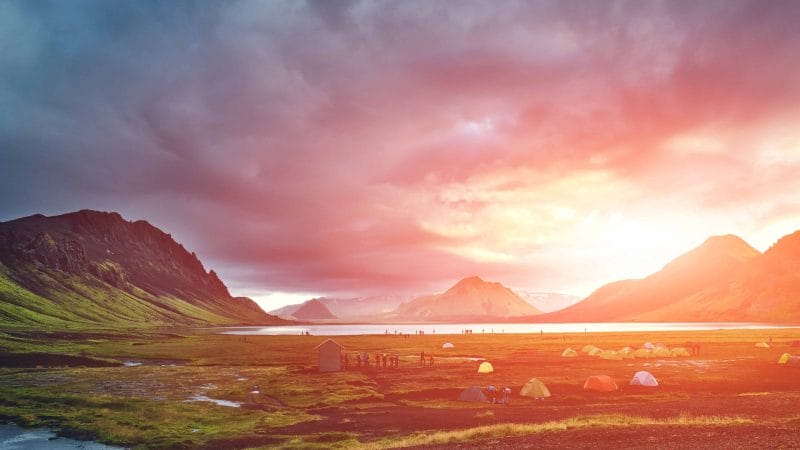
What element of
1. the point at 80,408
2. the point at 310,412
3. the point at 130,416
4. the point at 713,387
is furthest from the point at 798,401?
the point at 80,408

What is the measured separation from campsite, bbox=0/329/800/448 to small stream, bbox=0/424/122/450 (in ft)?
4.33

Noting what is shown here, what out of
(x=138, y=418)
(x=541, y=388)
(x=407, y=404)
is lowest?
(x=407, y=404)

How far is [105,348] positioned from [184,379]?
65454 millimetres

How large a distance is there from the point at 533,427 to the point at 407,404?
17519mm

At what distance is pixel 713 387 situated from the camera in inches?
2314

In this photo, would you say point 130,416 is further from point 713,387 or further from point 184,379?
point 713,387

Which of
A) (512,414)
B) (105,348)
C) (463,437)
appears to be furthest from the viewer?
(105,348)

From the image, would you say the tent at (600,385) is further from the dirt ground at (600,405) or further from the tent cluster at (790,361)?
the tent cluster at (790,361)

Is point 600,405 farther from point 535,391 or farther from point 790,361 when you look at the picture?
point 790,361

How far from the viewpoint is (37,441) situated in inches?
1448

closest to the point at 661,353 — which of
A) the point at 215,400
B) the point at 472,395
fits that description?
the point at 472,395

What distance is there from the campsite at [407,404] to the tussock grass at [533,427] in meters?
0.13

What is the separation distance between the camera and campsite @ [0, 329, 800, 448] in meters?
34.6

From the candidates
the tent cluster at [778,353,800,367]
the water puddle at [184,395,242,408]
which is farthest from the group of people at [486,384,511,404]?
the tent cluster at [778,353,800,367]
